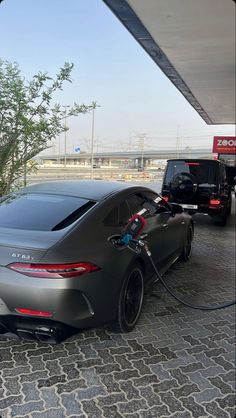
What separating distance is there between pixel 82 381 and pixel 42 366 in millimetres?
341

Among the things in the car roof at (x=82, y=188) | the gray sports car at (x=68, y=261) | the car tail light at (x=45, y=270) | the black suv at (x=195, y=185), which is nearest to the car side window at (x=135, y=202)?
the gray sports car at (x=68, y=261)

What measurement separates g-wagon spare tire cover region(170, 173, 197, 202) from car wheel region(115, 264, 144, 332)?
17.0ft

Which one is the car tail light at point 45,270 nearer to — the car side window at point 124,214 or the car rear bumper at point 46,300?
the car rear bumper at point 46,300

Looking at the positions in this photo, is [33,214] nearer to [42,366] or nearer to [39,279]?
[39,279]

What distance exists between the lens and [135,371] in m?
2.43

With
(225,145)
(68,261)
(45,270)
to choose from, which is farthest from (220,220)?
(225,145)

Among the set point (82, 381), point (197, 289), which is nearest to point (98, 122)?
point (197, 289)

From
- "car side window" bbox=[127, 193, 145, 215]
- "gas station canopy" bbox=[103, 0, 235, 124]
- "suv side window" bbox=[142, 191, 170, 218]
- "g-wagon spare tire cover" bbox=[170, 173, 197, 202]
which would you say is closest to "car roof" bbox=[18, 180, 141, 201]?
"car side window" bbox=[127, 193, 145, 215]

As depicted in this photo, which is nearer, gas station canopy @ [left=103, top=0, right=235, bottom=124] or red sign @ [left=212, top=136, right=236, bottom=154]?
gas station canopy @ [left=103, top=0, right=235, bottom=124]

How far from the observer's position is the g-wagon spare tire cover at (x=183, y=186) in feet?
26.5

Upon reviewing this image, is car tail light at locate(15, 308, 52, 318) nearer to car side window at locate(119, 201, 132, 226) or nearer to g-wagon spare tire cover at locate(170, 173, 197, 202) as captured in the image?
car side window at locate(119, 201, 132, 226)

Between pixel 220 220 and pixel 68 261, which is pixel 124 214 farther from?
pixel 220 220

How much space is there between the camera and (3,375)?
2324 mm

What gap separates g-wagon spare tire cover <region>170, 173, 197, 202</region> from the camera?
8070 millimetres
